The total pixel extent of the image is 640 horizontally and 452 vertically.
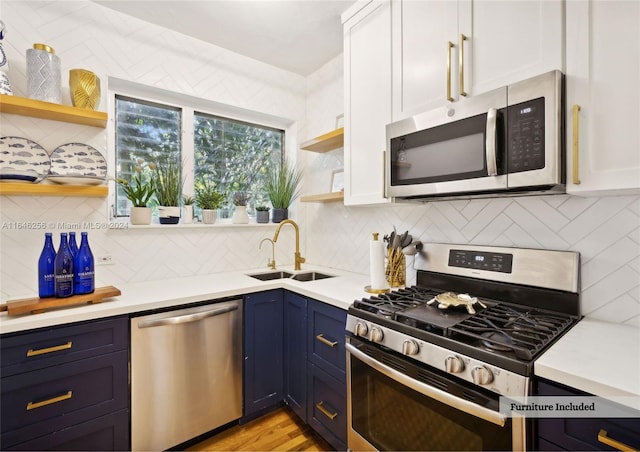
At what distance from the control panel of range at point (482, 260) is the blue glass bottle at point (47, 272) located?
1.97 m

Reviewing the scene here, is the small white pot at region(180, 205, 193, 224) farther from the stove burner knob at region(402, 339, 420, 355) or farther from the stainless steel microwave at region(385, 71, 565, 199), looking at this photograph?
the stove burner knob at region(402, 339, 420, 355)

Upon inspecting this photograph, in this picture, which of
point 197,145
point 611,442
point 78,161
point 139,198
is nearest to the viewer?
point 611,442

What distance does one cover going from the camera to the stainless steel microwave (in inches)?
40.9

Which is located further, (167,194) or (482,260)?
(167,194)

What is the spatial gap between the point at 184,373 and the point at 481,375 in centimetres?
144

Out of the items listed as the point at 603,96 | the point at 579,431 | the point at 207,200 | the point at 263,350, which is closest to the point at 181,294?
the point at 263,350

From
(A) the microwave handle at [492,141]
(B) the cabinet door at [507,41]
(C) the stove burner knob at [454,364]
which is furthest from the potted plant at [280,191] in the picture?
(C) the stove burner knob at [454,364]

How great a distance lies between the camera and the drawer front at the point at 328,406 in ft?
5.01

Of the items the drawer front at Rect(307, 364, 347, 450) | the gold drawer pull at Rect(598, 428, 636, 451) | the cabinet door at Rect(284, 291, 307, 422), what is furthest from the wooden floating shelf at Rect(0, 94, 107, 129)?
the gold drawer pull at Rect(598, 428, 636, 451)

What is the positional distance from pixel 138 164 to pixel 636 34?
252 cm

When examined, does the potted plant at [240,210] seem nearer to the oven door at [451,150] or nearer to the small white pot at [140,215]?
the small white pot at [140,215]

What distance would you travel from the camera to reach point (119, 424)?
1444 millimetres

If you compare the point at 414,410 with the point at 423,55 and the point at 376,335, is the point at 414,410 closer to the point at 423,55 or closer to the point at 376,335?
the point at 376,335

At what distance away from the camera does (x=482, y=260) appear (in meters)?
1.50
